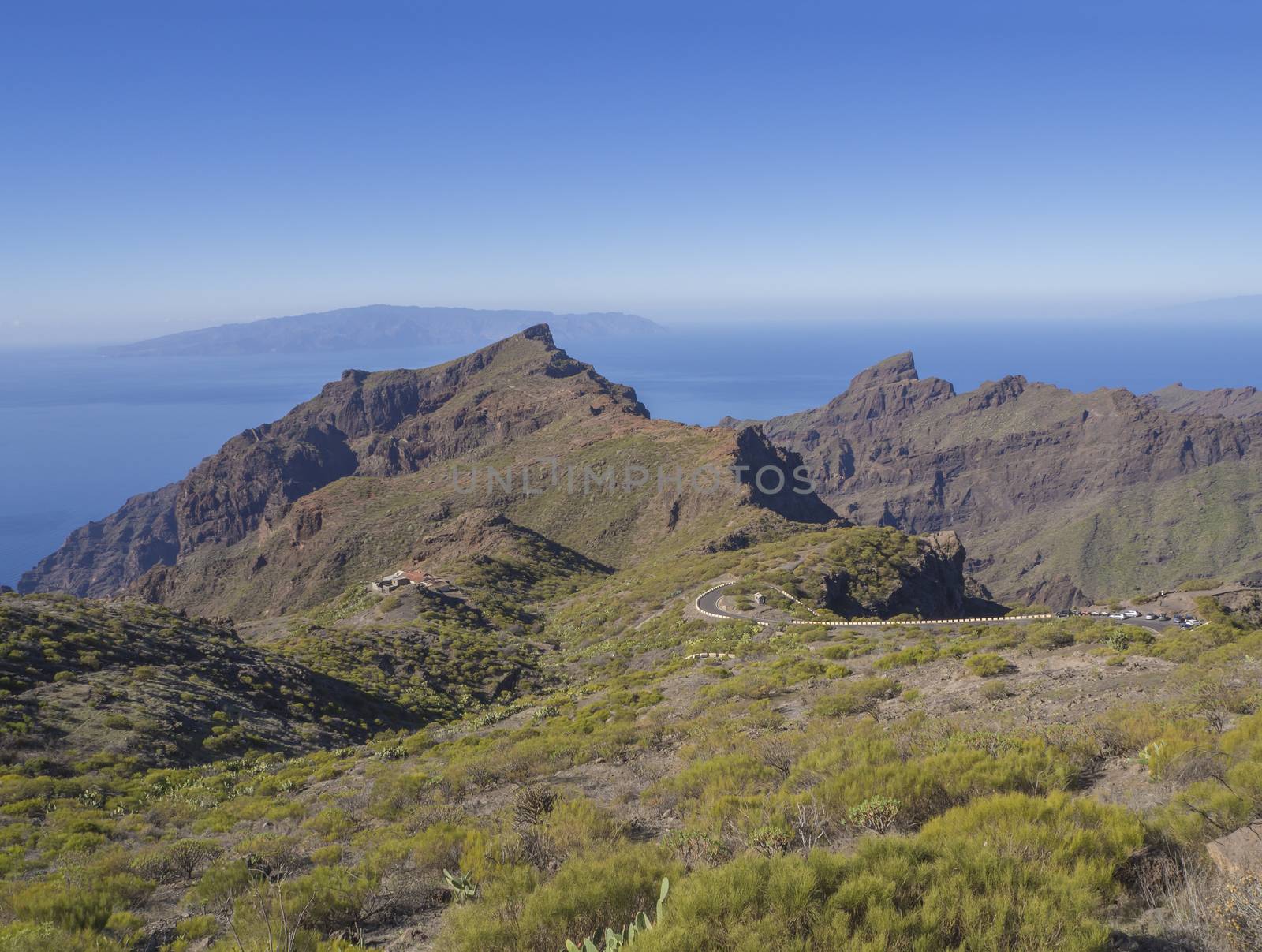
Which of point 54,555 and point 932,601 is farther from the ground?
point 932,601

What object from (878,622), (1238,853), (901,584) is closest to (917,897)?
(1238,853)

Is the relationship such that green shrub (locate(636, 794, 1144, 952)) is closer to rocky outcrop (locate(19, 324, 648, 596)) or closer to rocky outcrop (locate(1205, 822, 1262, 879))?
rocky outcrop (locate(1205, 822, 1262, 879))

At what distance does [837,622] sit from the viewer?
32.2 metres

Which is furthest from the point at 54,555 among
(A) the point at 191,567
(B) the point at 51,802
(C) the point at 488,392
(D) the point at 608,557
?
(B) the point at 51,802

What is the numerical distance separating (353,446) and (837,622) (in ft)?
590

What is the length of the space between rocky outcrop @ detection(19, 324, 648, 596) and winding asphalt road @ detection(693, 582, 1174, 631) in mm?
85012

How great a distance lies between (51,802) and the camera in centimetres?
1414

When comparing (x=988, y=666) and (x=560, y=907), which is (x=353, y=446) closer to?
(x=988, y=666)

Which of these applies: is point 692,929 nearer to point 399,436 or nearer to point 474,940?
point 474,940

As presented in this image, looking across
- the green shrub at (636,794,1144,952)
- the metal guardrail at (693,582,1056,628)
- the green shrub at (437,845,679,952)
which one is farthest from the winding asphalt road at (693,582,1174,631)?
the green shrub at (437,845,679,952)

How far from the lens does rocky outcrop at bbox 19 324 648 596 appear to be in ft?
457

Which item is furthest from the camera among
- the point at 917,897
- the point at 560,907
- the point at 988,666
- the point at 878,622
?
the point at 878,622

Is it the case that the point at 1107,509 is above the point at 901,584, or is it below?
below

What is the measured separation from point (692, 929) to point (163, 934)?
6.90m
